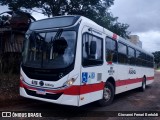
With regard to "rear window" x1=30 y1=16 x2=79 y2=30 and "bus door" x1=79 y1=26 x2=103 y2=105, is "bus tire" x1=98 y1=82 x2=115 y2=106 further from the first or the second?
"rear window" x1=30 y1=16 x2=79 y2=30

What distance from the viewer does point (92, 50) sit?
7.94 meters

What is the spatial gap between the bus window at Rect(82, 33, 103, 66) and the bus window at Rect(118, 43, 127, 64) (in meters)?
2.38

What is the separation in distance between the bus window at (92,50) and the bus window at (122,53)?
93.6 inches

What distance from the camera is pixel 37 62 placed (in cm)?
767

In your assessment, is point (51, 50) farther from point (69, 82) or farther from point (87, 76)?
point (87, 76)

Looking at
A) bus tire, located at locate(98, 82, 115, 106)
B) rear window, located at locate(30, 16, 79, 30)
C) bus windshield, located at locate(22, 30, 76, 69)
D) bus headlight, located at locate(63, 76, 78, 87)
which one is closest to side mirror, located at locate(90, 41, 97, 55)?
bus windshield, located at locate(22, 30, 76, 69)

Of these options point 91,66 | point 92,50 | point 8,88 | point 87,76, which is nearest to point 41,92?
point 87,76

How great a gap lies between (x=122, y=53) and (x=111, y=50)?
1.70 metres

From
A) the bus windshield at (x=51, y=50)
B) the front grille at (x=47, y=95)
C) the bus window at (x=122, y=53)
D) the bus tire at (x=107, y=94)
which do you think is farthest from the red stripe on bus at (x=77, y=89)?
the bus window at (x=122, y=53)

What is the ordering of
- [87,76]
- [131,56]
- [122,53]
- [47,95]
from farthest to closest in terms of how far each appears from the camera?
[131,56] → [122,53] → [87,76] → [47,95]

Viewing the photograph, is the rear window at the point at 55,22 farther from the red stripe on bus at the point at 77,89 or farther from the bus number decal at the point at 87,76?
the red stripe on bus at the point at 77,89

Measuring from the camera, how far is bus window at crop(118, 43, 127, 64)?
10981 millimetres

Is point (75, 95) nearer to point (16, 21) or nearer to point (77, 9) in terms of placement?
point (16, 21)

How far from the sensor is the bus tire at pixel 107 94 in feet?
30.5
